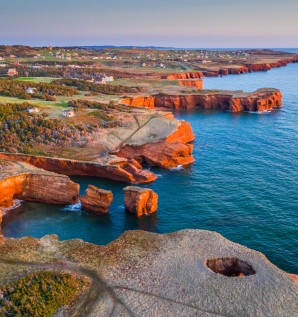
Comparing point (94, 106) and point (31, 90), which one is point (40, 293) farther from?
point (31, 90)

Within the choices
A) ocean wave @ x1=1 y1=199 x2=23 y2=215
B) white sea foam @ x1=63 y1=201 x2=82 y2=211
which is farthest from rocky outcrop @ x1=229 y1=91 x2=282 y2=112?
ocean wave @ x1=1 y1=199 x2=23 y2=215

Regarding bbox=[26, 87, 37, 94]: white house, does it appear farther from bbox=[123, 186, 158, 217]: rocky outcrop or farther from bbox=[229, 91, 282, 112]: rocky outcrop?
bbox=[123, 186, 158, 217]: rocky outcrop

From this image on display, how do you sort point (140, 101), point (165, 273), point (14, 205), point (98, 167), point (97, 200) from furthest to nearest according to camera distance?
point (140, 101) → point (98, 167) → point (14, 205) → point (97, 200) → point (165, 273)

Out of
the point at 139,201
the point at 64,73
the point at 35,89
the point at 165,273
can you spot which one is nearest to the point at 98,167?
the point at 139,201

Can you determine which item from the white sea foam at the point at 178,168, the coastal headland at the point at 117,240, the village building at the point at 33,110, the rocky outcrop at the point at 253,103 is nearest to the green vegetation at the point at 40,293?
the coastal headland at the point at 117,240

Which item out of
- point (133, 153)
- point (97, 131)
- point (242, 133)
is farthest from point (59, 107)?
point (242, 133)

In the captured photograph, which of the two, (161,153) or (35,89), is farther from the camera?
(35,89)
